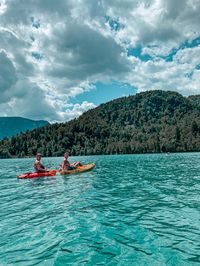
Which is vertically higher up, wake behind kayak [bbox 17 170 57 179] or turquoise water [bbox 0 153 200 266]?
wake behind kayak [bbox 17 170 57 179]

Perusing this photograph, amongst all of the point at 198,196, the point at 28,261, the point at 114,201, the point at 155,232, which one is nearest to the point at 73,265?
the point at 28,261

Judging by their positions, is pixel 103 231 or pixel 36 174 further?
pixel 36 174

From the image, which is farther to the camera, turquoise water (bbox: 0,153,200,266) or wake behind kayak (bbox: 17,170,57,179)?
wake behind kayak (bbox: 17,170,57,179)

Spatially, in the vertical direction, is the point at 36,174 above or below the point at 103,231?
above

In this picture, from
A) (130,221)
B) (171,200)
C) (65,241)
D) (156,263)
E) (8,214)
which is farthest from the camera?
(171,200)

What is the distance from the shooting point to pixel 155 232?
36.9 feet

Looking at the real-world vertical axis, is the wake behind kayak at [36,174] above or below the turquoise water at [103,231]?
above

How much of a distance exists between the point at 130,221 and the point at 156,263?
14.8ft

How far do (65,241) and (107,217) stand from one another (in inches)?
143

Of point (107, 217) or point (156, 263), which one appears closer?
point (156, 263)

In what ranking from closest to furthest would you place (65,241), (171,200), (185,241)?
(185,241)
(65,241)
(171,200)

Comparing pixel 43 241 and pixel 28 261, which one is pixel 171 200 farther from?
pixel 28 261

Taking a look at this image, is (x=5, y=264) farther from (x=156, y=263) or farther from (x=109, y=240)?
(x=156, y=263)

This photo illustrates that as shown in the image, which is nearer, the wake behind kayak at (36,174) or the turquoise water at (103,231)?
the turquoise water at (103,231)
